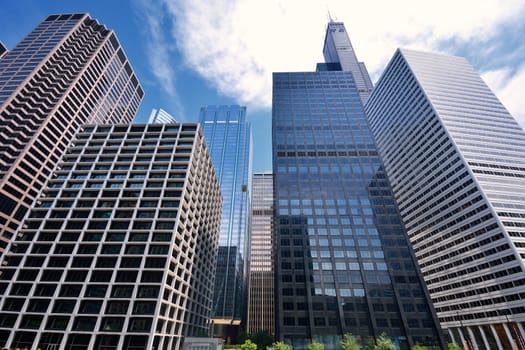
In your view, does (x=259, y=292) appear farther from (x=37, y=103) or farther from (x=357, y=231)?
(x=37, y=103)

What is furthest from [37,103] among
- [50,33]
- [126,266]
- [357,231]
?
[357,231]

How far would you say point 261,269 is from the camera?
522 ft

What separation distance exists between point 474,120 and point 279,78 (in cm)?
8458

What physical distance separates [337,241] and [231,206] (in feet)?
270

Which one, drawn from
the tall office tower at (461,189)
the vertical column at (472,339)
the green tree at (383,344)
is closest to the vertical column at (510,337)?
the tall office tower at (461,189)

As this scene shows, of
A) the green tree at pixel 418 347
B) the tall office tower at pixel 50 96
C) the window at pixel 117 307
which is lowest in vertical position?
the green tree at pixel 418 347

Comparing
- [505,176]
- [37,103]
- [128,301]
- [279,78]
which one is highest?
[279,78]

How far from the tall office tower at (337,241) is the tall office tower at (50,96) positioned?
81510mm

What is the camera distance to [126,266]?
55.1 meters

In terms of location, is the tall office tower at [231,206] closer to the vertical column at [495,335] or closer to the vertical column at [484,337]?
the vertical column at [484,337]

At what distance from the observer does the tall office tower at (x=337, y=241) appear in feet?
211

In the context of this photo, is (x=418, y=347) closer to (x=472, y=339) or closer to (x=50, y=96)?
(x=472, y=339)

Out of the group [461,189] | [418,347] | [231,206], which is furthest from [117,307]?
[461,189]

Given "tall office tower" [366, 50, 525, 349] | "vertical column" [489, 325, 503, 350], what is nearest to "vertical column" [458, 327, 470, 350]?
"tall office tower" [366, 50, 525, 349]
